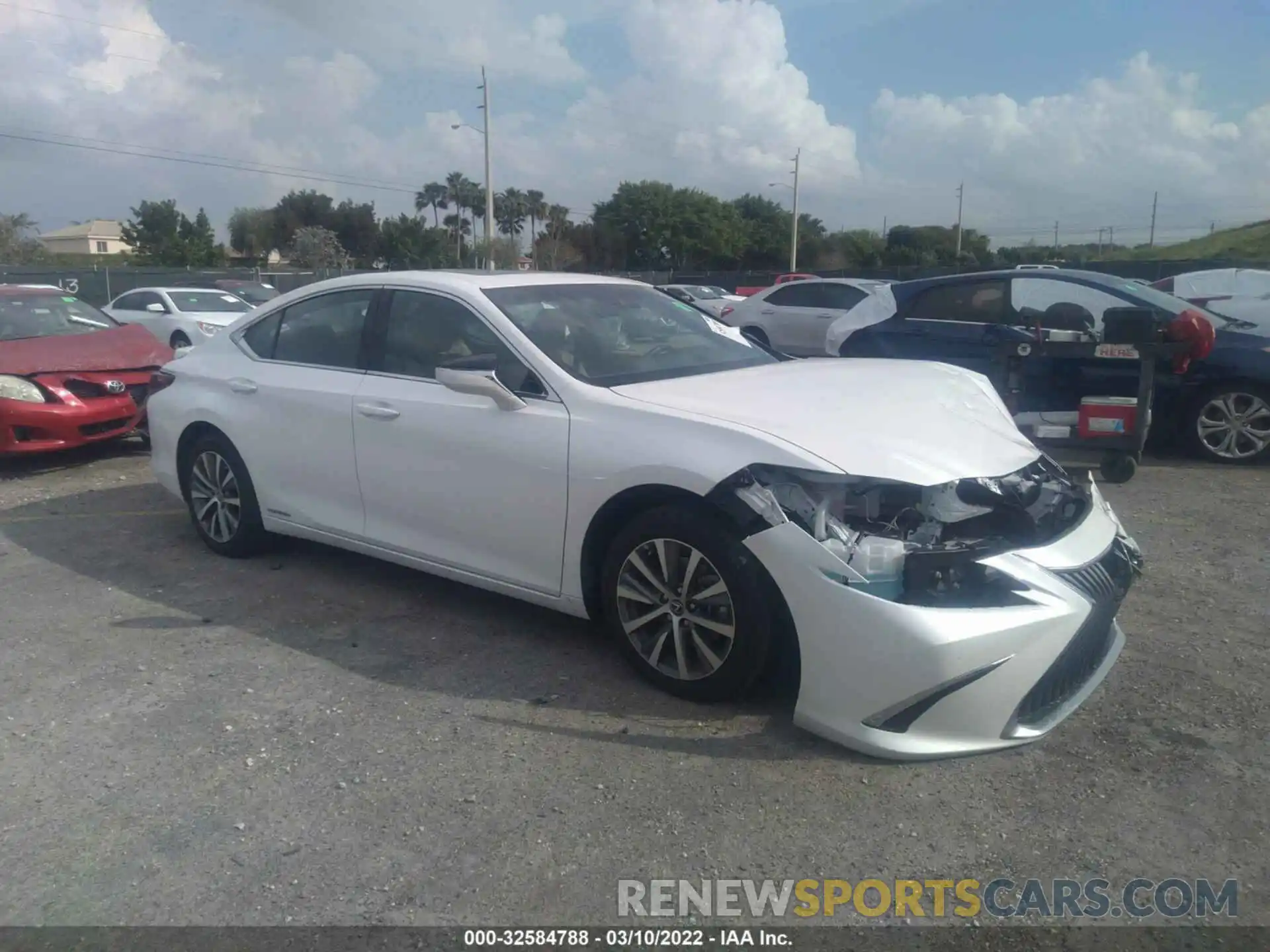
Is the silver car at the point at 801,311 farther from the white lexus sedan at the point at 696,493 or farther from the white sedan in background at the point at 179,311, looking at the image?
the white lexus sedan at the point at 696,493

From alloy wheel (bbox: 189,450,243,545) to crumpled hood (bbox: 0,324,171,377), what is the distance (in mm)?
3085

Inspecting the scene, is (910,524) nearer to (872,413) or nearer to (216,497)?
(872,413)

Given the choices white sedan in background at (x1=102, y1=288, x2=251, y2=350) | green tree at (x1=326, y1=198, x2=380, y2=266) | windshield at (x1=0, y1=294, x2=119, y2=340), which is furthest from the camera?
green tree at (x1=326, y1=198, x2=380, y2=266)

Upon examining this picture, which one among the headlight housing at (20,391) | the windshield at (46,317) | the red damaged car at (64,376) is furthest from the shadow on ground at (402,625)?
the windshield at (46,317)

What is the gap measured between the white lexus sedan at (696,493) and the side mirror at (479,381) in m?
0.01

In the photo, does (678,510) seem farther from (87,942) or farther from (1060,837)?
(87,942)

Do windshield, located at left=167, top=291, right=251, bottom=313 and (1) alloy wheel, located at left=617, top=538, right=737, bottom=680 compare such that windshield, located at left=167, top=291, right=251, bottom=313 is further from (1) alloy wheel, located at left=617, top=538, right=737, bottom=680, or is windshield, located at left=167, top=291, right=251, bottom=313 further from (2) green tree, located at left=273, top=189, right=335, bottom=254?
(2) green tree, located at left=273, top=189, right=335, bottom=254

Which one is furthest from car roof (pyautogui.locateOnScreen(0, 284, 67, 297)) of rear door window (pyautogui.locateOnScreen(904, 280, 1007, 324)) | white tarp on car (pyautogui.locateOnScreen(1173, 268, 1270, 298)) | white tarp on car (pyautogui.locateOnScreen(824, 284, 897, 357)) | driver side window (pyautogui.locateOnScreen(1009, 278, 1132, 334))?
white tarp on car (pyautogui.locateOnScreen(1173, 268, 1270, 298))

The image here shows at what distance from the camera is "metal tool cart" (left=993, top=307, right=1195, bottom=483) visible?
A: 7.04 meters

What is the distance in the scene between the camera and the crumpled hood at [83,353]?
793 centimetres

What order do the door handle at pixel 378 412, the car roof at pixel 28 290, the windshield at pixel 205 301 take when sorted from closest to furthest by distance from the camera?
the door handle at pixel 378 412 < the car roof at pixel 28 290 < the windshield at pixel 205 301

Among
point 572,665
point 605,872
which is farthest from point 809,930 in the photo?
point 572,665

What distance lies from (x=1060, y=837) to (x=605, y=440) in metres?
2.00

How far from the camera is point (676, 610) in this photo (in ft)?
12.1
